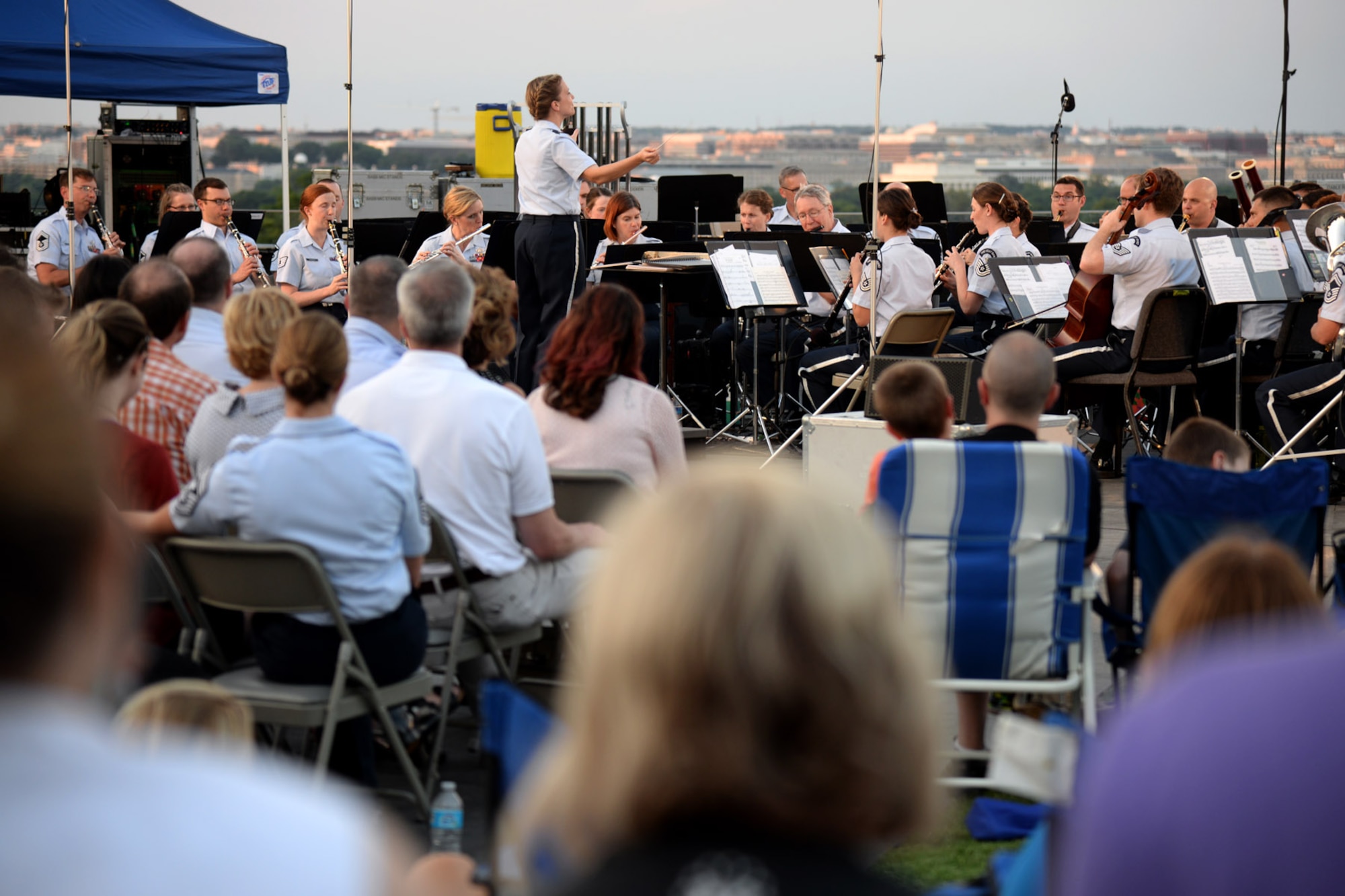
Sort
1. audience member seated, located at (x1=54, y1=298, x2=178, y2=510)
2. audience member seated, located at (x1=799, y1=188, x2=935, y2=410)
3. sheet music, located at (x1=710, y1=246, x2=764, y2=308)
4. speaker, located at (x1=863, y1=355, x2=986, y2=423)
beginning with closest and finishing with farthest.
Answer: audience member seated, located at (x1=54, y1=298, x2=178, y2=510), speaker, located at (x1=863, y1=355, x2=986, y2=423), sheet music, located at (x1=710, y1=246, x2=764, y2=308), audience member seated, located at (x1=799, y1=188, x2=935, y2=410)

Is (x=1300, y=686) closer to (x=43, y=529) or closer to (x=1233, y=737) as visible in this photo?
(x=1233, y=737)

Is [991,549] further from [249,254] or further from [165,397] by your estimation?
[249,254]

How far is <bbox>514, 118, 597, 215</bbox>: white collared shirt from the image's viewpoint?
823 centimetres

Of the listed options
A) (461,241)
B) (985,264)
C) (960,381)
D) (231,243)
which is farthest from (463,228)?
(960,381)

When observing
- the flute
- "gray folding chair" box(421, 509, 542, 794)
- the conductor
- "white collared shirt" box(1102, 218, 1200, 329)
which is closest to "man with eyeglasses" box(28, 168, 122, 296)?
the flute

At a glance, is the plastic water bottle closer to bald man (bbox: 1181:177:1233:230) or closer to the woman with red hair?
the woman with red hair

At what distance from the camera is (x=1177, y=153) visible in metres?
30.5

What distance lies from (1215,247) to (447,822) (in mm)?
6108

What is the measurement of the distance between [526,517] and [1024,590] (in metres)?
1.29

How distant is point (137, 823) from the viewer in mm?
771

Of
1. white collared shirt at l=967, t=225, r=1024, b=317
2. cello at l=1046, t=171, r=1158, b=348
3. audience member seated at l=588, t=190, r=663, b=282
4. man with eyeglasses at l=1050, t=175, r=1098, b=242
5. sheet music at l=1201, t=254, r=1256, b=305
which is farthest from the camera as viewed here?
man with eyeglasses at l=1050, t=175, r=1098, b=242

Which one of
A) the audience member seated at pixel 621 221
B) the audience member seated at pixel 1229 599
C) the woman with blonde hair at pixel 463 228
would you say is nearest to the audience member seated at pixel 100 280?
the woman with blonde hair at pixel 463 228

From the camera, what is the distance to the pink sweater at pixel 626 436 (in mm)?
4305

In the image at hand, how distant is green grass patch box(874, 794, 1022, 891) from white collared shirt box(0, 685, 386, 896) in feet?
8.04
